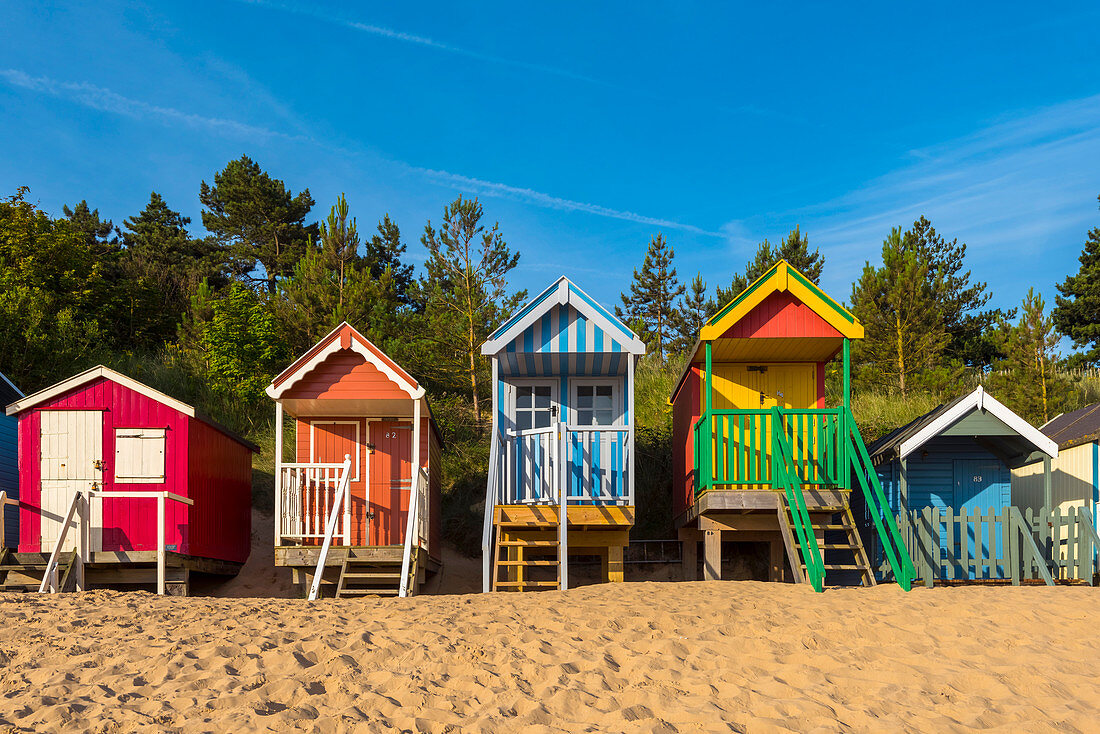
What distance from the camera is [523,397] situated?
46.8 feet

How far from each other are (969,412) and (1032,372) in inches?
413

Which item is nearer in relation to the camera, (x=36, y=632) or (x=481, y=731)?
(x=481, y=731)

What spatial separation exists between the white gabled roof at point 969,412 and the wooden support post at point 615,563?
4843 mm

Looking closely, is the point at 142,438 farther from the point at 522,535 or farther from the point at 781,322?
the point at 781,322

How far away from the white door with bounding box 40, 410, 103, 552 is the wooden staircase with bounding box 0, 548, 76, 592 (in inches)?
28.7

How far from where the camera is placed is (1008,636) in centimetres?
742

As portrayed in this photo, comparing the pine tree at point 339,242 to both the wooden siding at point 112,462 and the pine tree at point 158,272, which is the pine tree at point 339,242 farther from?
the wooden siding at point 112,462

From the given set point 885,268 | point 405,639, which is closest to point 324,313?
point 885,268

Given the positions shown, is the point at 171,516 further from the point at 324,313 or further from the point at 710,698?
the point at 324,313

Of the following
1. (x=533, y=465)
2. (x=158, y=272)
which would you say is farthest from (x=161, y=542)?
(x=158, y=272)

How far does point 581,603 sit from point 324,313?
57.9ft

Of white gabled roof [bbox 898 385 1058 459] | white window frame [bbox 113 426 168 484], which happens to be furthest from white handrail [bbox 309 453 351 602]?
white gabled roof [bbox 898 385 1058 459]

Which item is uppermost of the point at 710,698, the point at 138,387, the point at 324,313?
the point at 324,313

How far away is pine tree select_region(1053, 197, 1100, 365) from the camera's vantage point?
29.5 meters
